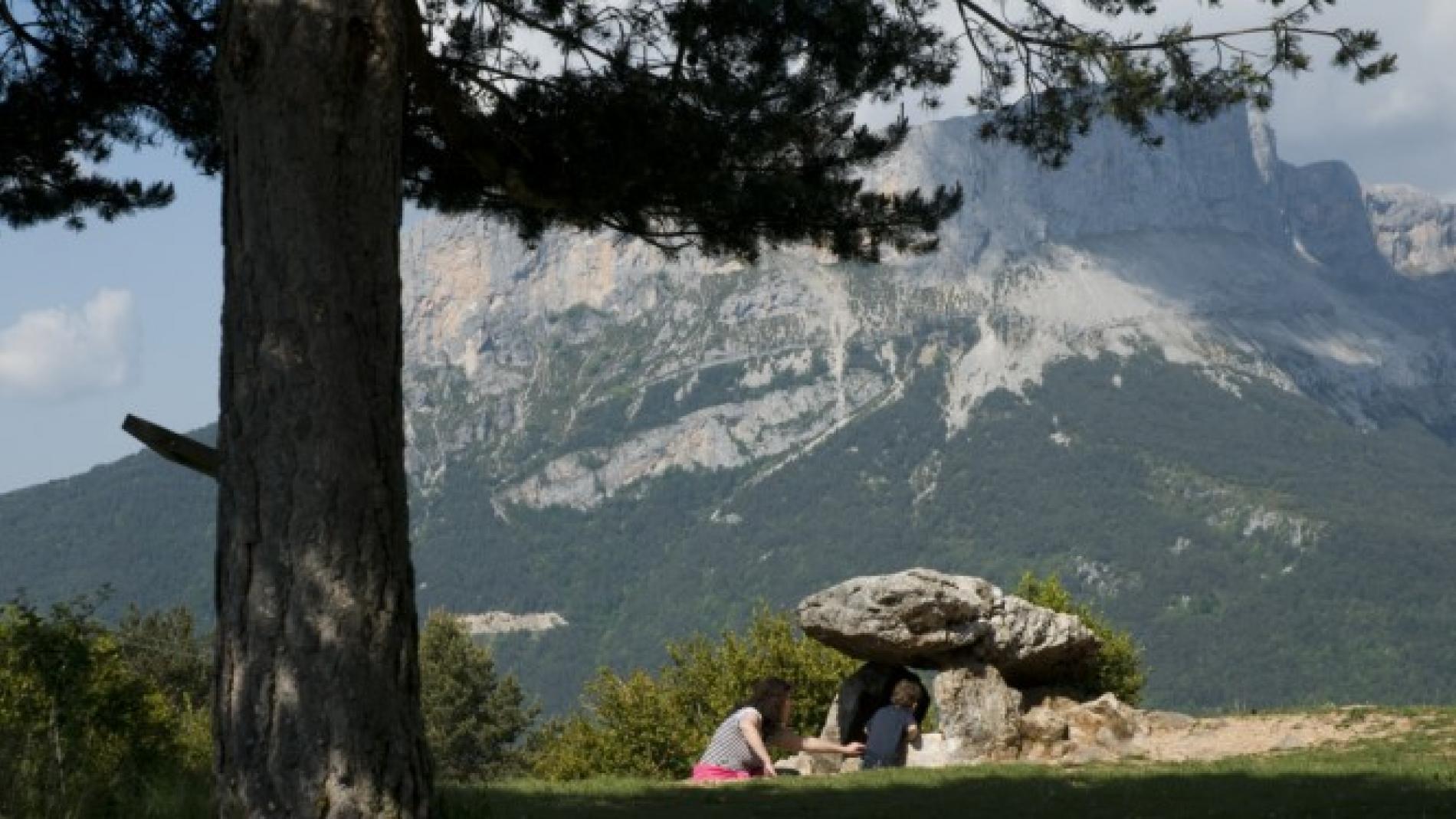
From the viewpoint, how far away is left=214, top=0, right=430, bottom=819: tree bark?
6133mm

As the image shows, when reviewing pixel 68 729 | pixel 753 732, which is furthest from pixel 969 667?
pixel 68 729

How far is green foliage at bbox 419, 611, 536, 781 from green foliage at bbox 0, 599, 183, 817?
160 feet

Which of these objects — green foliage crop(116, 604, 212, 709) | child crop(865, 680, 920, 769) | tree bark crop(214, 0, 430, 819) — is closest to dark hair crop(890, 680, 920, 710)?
child crop(865, 680, 920, 769)

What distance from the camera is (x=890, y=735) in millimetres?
18828

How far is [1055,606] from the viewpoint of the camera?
30.2m

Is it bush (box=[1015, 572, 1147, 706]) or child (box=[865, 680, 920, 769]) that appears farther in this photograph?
bush (box=[1015, 572, 1147, 706])

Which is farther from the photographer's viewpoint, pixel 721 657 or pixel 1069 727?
pixel 721 657

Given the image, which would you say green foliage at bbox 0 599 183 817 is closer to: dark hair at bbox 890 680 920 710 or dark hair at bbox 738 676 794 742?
dark hair at bbox 738 676 794 742

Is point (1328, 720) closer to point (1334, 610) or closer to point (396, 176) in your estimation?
point (396, 176)

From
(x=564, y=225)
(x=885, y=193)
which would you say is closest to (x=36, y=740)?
(x=564, y=225)

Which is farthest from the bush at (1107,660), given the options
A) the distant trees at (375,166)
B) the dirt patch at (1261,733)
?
the distant trees at (375,166)

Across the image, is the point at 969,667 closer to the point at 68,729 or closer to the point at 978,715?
the point at 978,715

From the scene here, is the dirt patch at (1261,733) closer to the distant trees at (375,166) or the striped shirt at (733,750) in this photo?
the striped shirt at (733,750)

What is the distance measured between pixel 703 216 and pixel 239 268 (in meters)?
5.26
